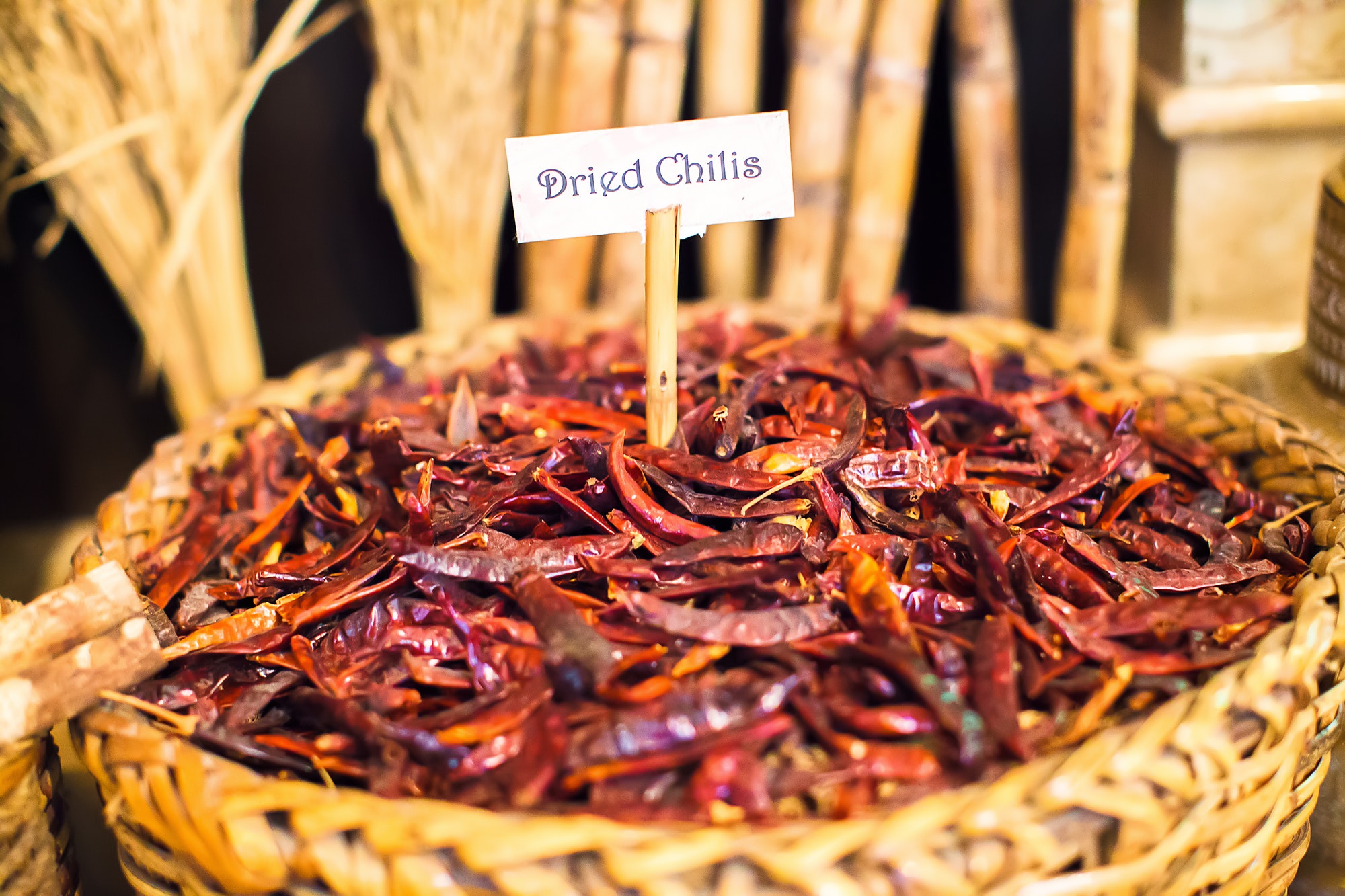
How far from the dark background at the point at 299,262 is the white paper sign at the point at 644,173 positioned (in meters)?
1.14

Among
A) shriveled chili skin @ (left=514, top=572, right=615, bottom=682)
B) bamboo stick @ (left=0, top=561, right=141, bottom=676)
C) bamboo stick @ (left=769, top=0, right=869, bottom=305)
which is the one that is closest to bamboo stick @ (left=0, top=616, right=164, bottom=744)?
bamboo stick @ (left=0, top=561, right=141, bottom=676)

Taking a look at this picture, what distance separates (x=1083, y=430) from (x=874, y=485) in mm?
339

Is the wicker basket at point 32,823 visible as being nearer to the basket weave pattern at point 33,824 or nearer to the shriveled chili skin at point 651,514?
the basket weave pattern at point 33,824

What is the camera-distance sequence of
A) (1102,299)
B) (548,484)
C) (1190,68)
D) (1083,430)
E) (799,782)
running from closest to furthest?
(799,782)
(548,484)
(1083,430)
(1190,68)
(1102,299)

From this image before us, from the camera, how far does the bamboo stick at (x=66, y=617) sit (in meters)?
0.84

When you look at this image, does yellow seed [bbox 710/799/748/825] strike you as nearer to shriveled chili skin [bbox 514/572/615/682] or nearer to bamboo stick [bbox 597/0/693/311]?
shriveled chili skin [bbox 514/572/615/682]

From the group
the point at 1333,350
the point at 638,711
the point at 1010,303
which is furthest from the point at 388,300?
the point at 1333,350

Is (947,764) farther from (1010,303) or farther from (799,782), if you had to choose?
(1010,303)

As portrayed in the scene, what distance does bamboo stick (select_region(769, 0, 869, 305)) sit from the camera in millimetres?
1704

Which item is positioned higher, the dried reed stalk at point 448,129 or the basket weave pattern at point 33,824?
the dried reed stalk at point 448,129

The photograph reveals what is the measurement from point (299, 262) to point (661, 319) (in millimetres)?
1349

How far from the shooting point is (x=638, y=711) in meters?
0.80

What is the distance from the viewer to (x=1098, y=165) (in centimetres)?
170

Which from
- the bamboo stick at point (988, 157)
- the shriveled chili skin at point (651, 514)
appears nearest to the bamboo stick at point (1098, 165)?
the bamboo stick at point (988, 157)
